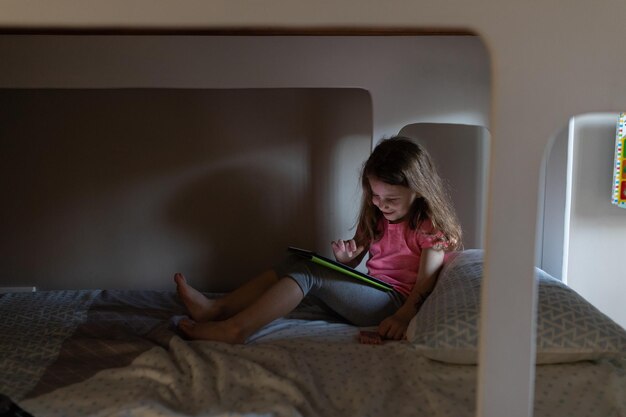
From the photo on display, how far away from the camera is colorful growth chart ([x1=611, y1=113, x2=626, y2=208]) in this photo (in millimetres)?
1899

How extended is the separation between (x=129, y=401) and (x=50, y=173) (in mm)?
1133

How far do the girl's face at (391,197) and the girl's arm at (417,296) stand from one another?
12 centimetres

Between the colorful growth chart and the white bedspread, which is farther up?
the colorful growth chart

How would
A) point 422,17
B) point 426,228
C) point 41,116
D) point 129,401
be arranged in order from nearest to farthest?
point 422,17
point 129,401
point 426,228
point 41,116

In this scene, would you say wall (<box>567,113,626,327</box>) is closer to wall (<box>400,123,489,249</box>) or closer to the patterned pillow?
wall (<box>400,123,489,249</box>)

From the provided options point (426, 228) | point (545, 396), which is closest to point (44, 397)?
point (545, 396)

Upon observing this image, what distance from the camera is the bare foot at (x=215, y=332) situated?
4.65ft

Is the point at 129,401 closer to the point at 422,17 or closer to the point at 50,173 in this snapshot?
the point at 422,17

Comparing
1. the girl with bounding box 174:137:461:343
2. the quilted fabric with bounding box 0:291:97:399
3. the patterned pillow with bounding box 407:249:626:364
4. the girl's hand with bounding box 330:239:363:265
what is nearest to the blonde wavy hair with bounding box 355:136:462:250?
the girl with bounding box 174:137:461:343

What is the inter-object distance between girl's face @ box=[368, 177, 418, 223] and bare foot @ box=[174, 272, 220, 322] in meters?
0.45

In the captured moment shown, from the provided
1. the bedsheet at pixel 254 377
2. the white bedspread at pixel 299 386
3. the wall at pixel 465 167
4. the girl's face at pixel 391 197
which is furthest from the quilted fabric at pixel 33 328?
the wall at pixel 465 167

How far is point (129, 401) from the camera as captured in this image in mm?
1099

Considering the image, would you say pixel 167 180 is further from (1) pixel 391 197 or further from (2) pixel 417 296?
(2) pixel 417 296

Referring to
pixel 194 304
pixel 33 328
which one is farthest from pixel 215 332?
pixel 33 328
